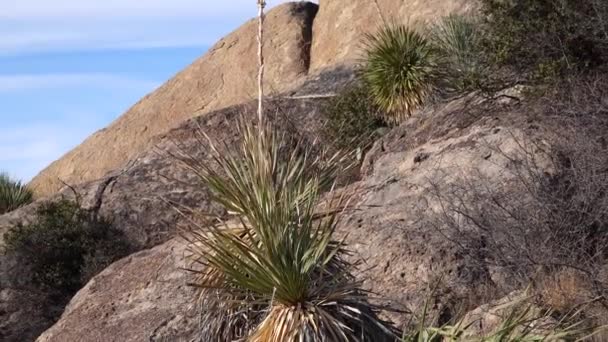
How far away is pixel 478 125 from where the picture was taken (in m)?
17.9

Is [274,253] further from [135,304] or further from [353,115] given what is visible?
[353,115]

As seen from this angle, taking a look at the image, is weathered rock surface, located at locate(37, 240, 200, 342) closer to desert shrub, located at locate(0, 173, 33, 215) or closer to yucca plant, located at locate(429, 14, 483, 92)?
yucca plant, located at locate(429, 14, 483, 92)

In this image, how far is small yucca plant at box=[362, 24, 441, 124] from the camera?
2225cm

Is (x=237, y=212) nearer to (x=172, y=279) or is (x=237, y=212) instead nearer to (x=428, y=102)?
(x=172, y=279)

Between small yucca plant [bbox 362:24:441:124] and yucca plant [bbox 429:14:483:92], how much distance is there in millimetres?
275

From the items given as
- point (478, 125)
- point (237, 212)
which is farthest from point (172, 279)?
point (237, 212)

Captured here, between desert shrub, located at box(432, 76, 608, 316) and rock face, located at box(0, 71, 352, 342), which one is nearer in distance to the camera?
desert shrub, located at box(432, 76, 608, 316)

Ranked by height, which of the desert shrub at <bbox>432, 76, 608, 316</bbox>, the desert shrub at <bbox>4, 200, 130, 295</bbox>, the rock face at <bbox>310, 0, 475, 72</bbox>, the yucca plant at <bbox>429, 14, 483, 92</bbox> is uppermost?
the rock face at <bbox>310, 0, 475, 72</bbox>

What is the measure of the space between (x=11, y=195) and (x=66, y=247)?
22.7ft

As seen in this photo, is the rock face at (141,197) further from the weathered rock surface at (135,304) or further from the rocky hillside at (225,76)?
the rocky hillside at (225,76)

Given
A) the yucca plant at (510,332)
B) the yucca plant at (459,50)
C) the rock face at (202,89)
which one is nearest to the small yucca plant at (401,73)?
the yucca plant at (459,50)

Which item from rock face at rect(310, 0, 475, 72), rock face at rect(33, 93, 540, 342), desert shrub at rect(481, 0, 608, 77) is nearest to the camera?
rock face at rect(33, 93, 540, 342)

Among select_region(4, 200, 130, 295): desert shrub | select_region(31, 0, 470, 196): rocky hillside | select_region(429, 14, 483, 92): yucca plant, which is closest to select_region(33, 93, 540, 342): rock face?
select_region(429, 14, 483, 92): yucca plant

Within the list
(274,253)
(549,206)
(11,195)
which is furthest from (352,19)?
(274,253)
